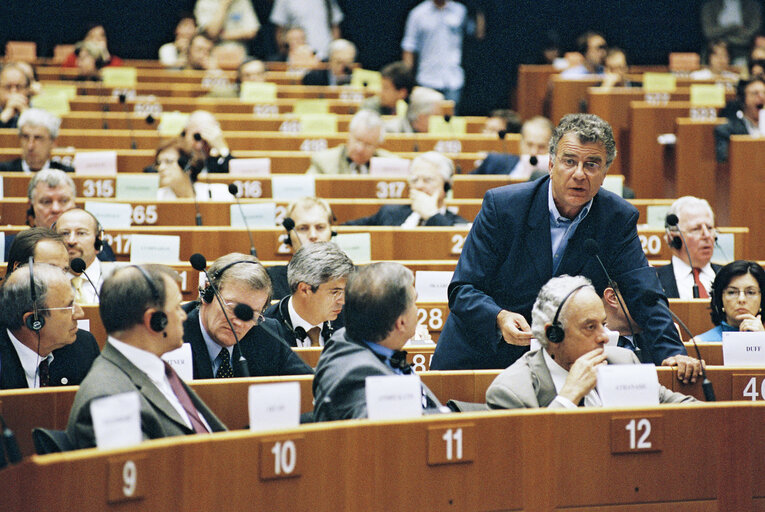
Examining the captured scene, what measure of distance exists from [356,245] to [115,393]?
2455 mm

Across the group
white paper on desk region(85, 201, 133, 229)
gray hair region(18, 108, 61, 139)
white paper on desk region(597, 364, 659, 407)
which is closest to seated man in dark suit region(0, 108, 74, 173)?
gray hair region(18, 108, 61, 139)

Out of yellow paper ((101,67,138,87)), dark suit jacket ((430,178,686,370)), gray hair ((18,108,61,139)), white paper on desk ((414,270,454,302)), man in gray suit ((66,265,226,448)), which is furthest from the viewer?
yellow paper ((101,67,138,87))

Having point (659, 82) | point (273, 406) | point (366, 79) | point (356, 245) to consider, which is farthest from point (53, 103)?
point (273, 406)

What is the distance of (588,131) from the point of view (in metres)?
3.00

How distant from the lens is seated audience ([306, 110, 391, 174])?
6.09 m

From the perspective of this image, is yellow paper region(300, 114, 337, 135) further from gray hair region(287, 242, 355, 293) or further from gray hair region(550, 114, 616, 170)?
gray hair region(550, 114, 616, 170)

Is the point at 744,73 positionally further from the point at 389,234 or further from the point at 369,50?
the point at 389,234

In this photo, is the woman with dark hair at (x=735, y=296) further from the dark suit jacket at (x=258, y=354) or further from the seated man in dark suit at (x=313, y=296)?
the dark suit jacket at (x=258, y=354)

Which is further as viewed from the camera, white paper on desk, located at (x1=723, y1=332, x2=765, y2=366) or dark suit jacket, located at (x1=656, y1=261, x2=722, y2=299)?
dark suit jacket, located at (x1=656, y1=261, x2=722, y2=299)

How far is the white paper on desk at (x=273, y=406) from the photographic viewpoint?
2.25 m

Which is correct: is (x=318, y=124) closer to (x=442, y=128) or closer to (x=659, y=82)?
(x=442, y=128)

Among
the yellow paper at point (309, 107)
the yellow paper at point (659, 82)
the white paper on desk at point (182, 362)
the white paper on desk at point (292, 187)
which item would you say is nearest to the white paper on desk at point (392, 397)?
the white paper on desk at point (182, 362)

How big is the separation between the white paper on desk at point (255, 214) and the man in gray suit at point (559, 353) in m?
2.53

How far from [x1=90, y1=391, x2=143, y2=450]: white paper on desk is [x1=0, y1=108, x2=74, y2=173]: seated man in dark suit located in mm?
3842
